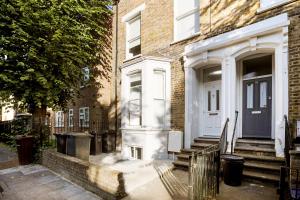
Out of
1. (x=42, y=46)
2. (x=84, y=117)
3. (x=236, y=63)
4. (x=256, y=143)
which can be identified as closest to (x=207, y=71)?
(x=236, y=63)

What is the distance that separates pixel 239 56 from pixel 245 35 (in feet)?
2.26

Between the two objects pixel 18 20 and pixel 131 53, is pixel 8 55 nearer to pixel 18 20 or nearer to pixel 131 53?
pixel 18 20

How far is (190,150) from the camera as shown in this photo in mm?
8820

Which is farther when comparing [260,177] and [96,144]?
[96,144]

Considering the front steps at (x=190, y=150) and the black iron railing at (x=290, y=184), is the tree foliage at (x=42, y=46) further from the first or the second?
the black iron railing at (x=290, y=184)

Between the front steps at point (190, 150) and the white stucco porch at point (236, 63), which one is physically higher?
the white stucco porch at point (236, 63)

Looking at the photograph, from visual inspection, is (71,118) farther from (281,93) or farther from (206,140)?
(281,93)

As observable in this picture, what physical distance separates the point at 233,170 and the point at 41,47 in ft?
31.2

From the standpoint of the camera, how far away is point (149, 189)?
6539 mm

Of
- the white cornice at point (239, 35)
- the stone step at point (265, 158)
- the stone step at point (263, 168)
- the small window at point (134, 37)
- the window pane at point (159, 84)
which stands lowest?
the stone step at point (263, 168)

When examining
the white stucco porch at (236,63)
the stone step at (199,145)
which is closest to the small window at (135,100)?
the white stucco porch at (236,63)

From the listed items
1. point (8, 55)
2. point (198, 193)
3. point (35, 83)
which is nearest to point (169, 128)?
point (198, 193)

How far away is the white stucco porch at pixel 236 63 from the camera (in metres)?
7.00

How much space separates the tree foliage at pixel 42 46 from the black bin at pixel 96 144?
2.43 m
